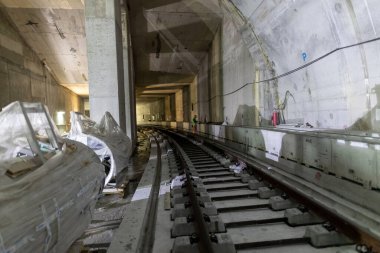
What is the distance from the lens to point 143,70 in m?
23.6

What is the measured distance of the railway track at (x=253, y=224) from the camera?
2.93 meters

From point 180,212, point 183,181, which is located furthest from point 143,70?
point 180,212

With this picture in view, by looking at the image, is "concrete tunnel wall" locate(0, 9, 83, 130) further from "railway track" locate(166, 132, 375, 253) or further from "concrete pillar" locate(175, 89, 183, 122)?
"concrete pillar" locate(175, 89, 183, 122)

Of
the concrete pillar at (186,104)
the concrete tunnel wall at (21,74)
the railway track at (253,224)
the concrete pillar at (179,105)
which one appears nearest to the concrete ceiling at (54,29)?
the concrete tunnel wall at (21,74)

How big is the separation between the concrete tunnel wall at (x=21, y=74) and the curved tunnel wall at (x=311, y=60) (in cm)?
998

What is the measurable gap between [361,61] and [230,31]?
920 cm

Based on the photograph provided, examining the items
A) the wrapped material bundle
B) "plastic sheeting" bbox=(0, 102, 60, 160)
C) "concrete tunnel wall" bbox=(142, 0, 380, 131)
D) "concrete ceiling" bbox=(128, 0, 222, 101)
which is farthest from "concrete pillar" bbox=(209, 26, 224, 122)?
"plastic sheeting" bbox=(0, 102, 60, 160)

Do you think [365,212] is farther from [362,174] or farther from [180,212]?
[180,212]

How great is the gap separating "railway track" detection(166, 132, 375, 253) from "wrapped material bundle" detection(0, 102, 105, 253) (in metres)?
1.07

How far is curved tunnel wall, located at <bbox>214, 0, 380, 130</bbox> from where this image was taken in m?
5.57

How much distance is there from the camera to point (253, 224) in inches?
141

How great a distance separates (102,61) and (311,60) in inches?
266

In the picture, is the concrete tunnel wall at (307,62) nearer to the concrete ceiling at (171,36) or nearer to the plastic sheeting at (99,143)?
the concrete ceiling at (171,36)

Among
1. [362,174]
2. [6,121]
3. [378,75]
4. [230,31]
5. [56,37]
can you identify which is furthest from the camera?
[56,37]
